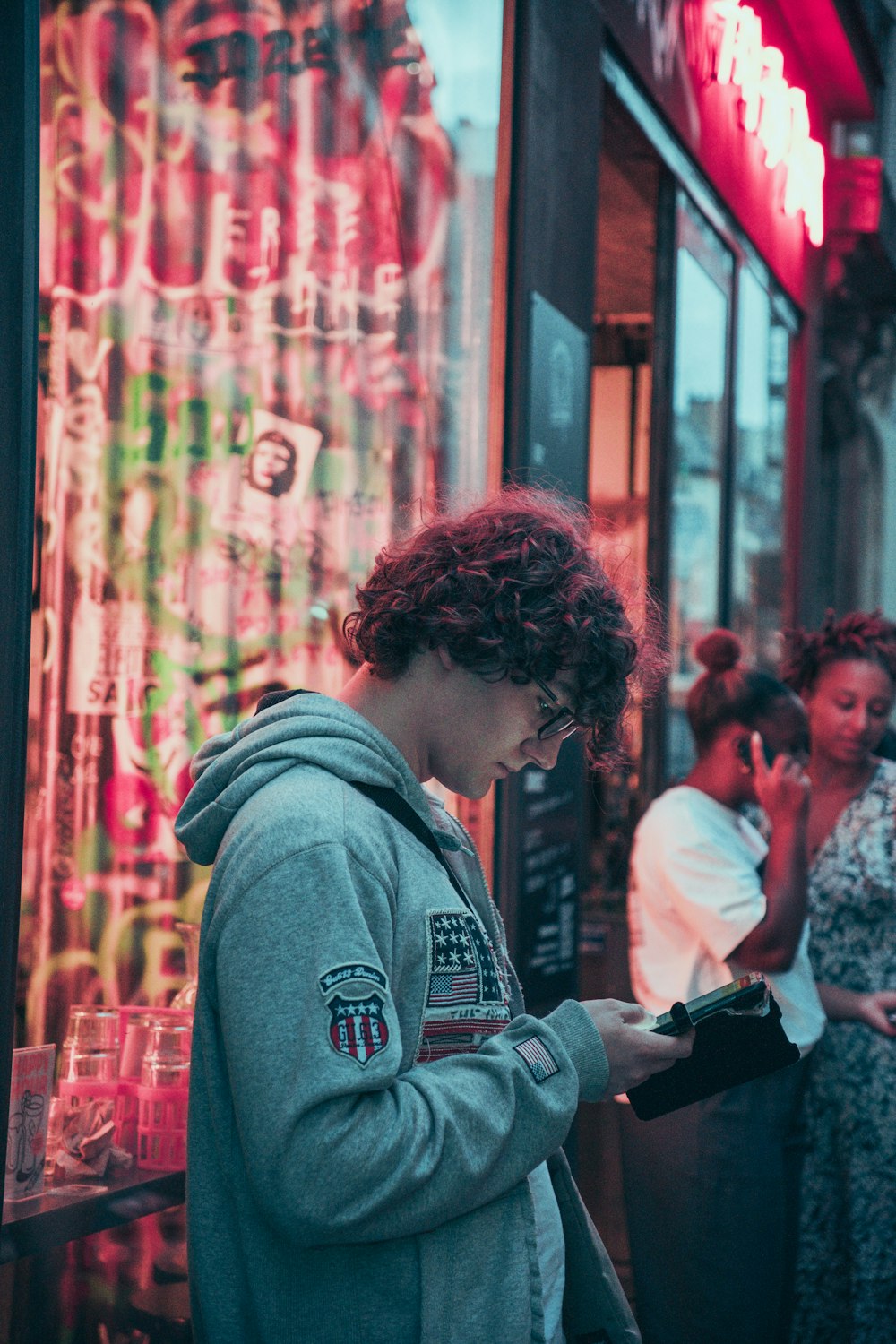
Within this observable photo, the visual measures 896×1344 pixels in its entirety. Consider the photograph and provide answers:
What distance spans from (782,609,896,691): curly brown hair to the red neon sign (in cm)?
251

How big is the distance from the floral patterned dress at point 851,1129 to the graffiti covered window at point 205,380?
138 cm

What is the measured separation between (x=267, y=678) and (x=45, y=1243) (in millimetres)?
1124

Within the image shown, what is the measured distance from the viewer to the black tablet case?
1.68 meters

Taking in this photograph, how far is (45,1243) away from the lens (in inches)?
81.2

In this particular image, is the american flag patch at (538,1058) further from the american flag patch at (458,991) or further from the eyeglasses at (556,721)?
the eyeglasses at (556,721)

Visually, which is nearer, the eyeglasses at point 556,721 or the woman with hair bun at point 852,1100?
the eyeglasses at point 556,721

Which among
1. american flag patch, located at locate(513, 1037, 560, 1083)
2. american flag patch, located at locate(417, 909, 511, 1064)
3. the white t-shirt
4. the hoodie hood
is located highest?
the hoodie hood

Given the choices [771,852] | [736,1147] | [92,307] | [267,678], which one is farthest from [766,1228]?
[92,307]

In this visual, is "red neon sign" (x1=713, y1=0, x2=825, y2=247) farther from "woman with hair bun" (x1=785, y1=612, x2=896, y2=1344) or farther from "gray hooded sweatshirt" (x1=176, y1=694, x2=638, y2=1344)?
"gray hooded sweatshirt" (x1=176, y1=694, x2=638, y2=1344)

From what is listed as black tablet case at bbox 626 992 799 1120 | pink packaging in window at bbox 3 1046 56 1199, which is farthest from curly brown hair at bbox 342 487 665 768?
pink packaging in window at bbox 3 1046 56 1199

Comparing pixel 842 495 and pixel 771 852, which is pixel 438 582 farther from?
pixel 842 495

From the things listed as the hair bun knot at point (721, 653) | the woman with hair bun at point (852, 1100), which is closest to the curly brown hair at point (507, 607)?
the hair bun knot at point (721, 653)

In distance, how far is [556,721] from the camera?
1.59m

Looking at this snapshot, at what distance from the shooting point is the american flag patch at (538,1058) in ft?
4.67
